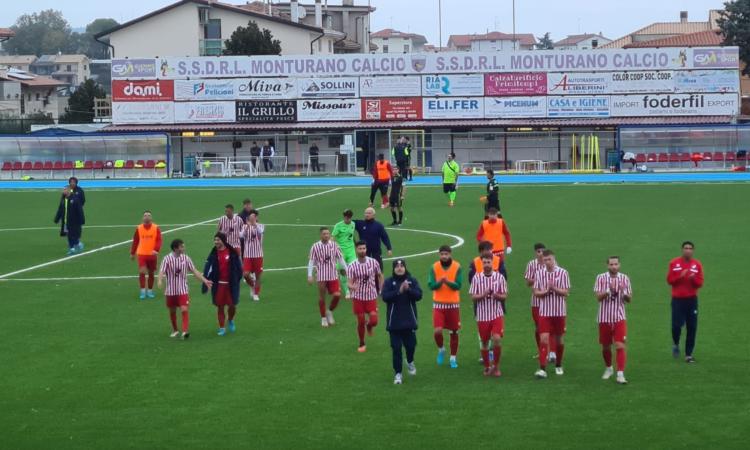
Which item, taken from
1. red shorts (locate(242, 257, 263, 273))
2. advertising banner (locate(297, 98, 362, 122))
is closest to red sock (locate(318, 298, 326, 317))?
red shorts (locate(242, 257, 263, 273))

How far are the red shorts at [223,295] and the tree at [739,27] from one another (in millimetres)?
86791

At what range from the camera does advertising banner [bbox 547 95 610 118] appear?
251 feet

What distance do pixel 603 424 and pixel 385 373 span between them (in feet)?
13.3

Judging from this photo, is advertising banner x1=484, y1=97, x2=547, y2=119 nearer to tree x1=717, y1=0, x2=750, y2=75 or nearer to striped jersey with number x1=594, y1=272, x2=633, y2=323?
tree x1=717, y1=0, x2=750, y2=75

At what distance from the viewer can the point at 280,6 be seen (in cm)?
13175

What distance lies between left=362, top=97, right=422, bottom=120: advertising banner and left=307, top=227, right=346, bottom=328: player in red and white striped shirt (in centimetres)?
5643

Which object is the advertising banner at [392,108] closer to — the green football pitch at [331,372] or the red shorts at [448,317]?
the green football pitch at [331,372]

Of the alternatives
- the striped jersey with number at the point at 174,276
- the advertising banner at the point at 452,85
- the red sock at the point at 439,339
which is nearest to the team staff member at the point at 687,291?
the red sock at the point at 439,339

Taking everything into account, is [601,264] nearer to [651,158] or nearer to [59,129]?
[651,158]

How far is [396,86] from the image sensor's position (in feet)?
255

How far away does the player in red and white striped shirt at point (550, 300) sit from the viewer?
16.7 metres

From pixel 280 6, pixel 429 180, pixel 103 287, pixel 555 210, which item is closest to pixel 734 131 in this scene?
pixel 429 180

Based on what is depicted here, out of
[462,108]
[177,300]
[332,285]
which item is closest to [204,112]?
[462,108]

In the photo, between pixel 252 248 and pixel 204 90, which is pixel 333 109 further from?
pixel 252 248
